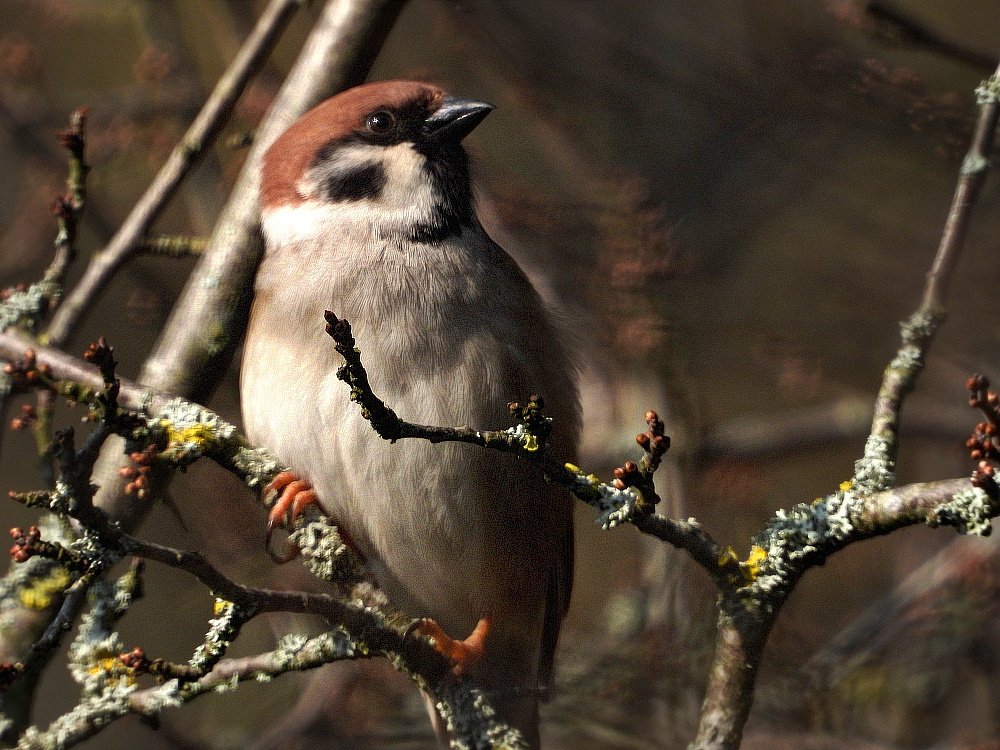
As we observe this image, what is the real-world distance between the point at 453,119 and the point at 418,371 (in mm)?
777

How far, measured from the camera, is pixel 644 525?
1536 mm

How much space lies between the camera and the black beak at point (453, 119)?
8.82 feet

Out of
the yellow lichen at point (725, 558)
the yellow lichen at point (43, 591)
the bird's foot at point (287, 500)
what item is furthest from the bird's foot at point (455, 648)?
the yellow lichen at point (43, 591)

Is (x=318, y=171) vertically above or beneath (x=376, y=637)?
above

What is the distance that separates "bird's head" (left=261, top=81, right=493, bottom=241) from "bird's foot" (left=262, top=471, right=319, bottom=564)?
26.3 inches

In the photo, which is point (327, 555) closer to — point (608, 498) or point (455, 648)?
point (455, 648)

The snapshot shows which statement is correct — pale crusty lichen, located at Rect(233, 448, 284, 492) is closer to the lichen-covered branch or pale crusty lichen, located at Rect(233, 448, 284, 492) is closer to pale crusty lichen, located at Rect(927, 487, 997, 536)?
the lichen-covered branch

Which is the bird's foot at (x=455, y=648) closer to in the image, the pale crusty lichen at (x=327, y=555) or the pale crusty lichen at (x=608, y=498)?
the pale crusty lichen at (x=327, y=555)

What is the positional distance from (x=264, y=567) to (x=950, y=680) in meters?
2.28

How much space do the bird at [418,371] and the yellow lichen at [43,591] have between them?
52 cm

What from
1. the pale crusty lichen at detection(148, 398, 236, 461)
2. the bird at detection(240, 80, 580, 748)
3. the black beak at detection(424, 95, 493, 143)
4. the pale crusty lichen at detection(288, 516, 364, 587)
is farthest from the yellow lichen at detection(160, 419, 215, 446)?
the black beak at detection(424, 95, 493, 143)

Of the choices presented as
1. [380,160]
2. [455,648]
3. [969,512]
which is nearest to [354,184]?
[380,160]

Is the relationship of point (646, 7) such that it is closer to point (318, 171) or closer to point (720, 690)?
point (318, 171)

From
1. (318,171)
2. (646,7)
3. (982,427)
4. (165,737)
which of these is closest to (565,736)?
(165,737)
